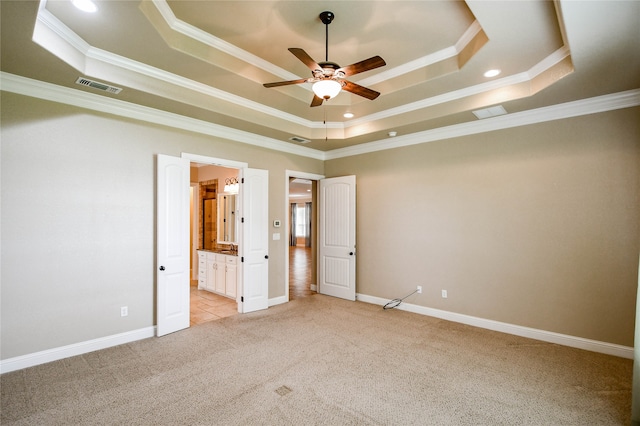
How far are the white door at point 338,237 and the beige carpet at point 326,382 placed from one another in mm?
1727

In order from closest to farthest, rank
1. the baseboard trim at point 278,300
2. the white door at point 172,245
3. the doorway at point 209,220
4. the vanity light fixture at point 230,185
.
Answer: the white door at point 172,245
the baseboard trim at point 278,300
the doorway at point 209,220
the vanity light fixture at point 230,185

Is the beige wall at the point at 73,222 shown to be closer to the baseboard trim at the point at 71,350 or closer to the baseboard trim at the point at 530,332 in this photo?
the baseboard trim at the point at 71,350

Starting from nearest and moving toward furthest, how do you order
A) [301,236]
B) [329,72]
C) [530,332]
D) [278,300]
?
[329,72]
[530,332]
[278,300]
[301,236]

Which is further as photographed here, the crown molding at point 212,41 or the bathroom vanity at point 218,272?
the bathroom vanity at point 218,272

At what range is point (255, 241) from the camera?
5020 mm

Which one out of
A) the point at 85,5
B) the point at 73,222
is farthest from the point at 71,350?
the point at 85,5

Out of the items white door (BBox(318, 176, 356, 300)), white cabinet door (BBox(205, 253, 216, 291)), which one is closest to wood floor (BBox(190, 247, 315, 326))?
white cabinet door (BBox(205, 253, 216, 291))

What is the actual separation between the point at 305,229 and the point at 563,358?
1426 cm

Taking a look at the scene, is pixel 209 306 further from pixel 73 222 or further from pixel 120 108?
pixel 120 108

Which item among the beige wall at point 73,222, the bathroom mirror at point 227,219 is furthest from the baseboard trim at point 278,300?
the beige wall at point 73,222

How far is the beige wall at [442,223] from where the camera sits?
10.1ft

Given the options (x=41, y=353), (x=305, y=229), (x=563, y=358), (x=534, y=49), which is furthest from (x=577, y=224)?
(x=305, y=229)

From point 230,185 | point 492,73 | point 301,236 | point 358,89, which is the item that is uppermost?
point 492,73

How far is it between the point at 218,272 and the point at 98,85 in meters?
3.75
